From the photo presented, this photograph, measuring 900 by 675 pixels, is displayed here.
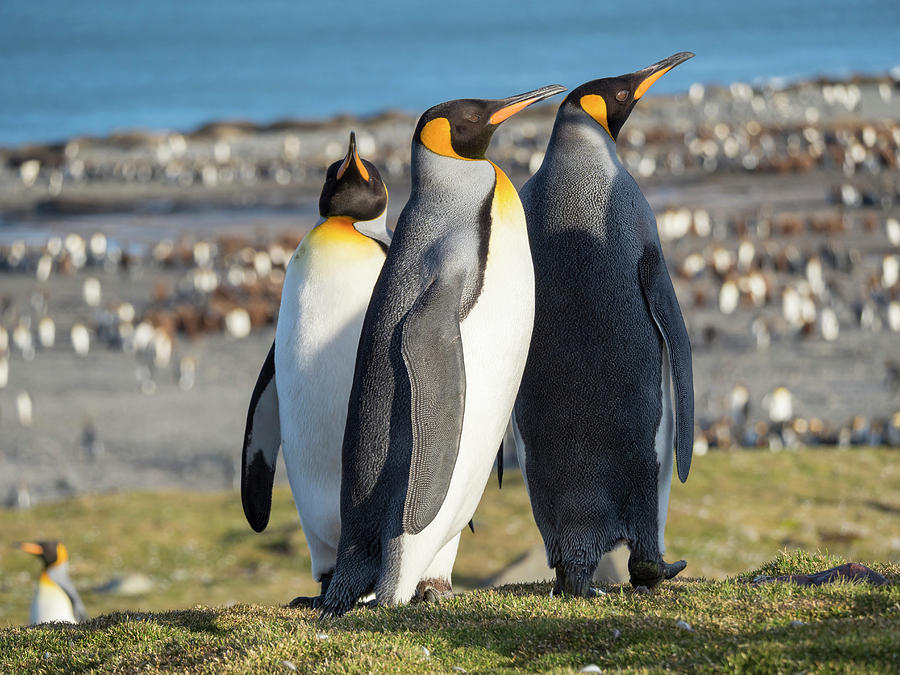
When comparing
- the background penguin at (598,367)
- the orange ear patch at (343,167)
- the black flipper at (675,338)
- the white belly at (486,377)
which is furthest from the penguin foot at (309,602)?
the orange ear patch at (343,167)

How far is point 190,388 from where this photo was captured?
2297cm

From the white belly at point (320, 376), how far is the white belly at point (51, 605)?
4998 millimetres

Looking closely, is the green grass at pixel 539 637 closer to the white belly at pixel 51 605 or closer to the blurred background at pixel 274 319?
the blurred background at pixel 274 319

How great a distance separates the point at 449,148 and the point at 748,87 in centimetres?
7278

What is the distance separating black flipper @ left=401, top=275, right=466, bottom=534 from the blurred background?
429 centimetres

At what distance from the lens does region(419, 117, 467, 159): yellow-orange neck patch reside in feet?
16.9

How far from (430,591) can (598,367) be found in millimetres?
1241

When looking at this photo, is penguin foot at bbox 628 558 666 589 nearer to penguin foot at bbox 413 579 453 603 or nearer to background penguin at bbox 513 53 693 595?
background penguin at bbox 513 53 693 595

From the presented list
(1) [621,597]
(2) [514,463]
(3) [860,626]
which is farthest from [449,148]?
(2) [514,463]

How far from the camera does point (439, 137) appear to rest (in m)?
5.19

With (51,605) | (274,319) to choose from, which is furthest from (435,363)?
(274,319)

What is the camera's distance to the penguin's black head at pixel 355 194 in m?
5.86

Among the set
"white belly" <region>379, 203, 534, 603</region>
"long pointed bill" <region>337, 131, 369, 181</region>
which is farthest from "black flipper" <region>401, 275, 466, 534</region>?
"long pointed bill" <region>337, 131, 369, 181</region>

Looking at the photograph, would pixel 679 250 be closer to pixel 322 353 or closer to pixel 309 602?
pixel 322 353
